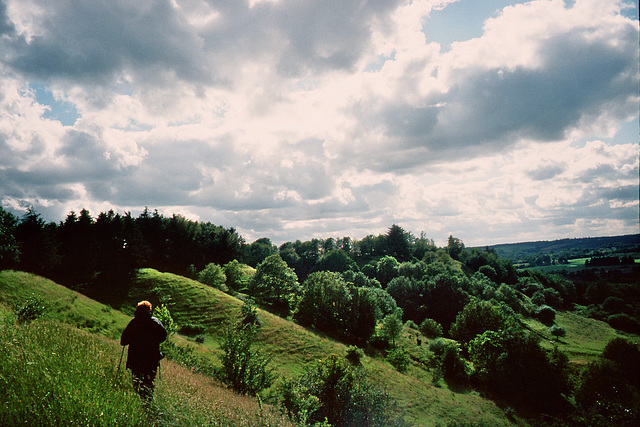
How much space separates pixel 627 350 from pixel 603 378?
1458cm

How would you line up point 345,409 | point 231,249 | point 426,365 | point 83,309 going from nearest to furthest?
point 345,409 < point 83,309 < point 426,365 < point 231,249

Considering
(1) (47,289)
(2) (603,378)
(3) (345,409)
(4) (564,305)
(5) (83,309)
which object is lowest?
(4) (564,305)

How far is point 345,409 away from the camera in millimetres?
20750

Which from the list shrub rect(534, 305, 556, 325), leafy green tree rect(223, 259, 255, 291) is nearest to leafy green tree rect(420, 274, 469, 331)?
shrub rect(534, 305, 556, 325)

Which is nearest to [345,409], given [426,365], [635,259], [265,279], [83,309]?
[83,309]

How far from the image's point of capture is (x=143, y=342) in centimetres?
719

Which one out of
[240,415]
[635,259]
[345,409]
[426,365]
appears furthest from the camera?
[635,259]

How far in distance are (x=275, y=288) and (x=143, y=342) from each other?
183 feet

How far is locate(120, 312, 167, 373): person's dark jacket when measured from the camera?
7121 millimetres

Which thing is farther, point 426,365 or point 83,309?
point 426,365

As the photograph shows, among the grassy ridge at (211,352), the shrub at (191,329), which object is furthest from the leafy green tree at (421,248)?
the shrub at (191,329)

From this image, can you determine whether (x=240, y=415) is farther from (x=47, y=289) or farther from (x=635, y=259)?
(x=635, y=259)

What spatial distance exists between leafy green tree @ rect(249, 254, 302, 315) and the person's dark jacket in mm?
53342

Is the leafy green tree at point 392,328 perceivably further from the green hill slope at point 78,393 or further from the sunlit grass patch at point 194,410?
the sunlit grass patch at point 194,410
